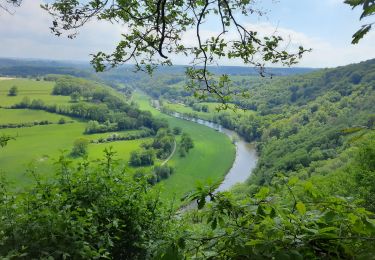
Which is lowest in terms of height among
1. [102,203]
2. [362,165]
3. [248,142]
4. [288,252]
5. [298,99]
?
[248,142]

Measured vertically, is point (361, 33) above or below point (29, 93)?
above

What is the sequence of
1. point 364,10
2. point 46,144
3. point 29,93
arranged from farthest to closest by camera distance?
point 29,93
point 46,144
point 364,10

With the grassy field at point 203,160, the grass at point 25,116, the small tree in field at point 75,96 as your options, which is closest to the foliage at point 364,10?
the grassy field at point 203,160

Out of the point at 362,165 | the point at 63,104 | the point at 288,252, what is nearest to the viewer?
the point at 288,252

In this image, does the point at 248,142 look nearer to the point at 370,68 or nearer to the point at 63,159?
the point at 370,68

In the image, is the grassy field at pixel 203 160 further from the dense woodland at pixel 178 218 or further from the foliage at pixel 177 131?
the dense woodland at pixel 178 218

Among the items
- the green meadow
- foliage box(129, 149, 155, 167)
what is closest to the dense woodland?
the green meadow

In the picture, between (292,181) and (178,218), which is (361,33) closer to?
(292,181)

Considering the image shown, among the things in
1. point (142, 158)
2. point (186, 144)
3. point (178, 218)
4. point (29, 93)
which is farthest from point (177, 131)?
point (178, 218)

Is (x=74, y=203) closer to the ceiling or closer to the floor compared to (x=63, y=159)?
closer to the floor

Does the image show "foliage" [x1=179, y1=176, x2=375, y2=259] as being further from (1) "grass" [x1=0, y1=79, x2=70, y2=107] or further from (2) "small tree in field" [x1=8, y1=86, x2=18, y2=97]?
(2) "small tree in field" [x1=8, y1=86, x2=18, y2=97]

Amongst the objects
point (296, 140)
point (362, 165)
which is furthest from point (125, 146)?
point (362, 165)
